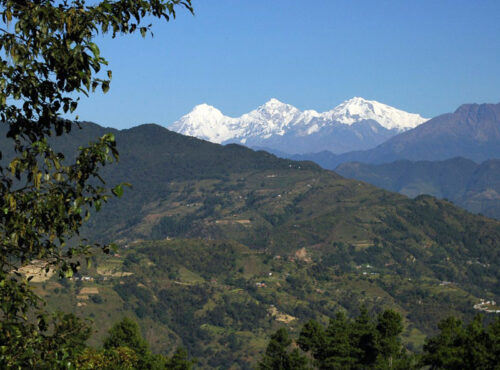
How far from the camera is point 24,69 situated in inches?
609

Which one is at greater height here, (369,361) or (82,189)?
(82,189)

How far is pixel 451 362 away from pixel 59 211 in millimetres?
60954

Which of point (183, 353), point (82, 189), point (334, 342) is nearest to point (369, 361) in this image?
point (334, 342)

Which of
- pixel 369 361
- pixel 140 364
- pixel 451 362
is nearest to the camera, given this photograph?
pixel 451 362

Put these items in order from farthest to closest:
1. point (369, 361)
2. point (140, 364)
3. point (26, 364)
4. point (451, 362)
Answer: point (369, 361) → point (140, 364) → point (451, 362) → point (26, 364)

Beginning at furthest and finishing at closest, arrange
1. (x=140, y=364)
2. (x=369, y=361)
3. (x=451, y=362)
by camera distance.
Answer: (x=369, y=361)
(x=140, y=364)
(x=451, y=362)

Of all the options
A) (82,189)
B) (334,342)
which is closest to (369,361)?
(334,342)

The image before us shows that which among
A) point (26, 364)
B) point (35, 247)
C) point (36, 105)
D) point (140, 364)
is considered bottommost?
point (140, 364)

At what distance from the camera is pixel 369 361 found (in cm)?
9269

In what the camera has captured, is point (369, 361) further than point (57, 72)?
Yes

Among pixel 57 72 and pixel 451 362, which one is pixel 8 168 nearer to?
pixel 57 72

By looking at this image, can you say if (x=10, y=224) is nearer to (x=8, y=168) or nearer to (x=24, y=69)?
(x=8, y=168)

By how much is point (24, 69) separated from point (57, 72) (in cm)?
66

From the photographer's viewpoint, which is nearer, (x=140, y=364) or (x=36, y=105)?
(x=36, y=105)
